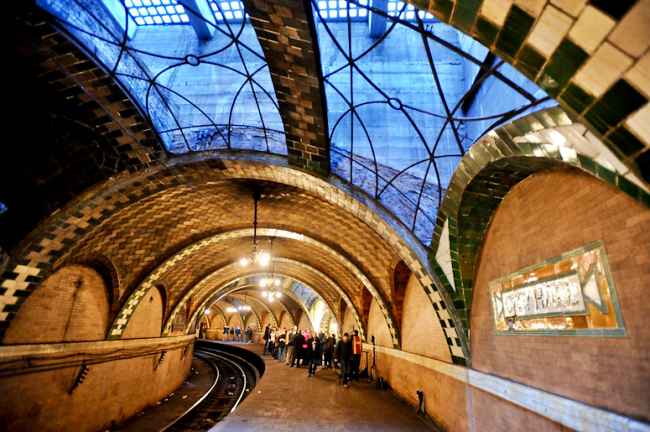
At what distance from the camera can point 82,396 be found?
850 cm

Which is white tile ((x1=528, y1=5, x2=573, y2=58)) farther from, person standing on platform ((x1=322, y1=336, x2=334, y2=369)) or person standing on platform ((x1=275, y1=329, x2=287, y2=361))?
person standing on platform ((x1=275, y1=329, x2=287, y2=361))

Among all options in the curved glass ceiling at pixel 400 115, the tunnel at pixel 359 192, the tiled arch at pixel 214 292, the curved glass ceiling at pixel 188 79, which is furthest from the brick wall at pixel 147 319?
the curved glass ceiling at pixel 400 115

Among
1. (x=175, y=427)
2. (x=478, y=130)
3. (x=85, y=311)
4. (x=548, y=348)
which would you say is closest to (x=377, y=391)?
(x=175, y=427)

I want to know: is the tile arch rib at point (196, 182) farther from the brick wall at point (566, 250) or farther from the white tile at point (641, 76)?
the white tile at point (641, 76)

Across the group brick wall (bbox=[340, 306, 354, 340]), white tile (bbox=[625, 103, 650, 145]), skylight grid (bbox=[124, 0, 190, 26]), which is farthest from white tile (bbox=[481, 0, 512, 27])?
brick wall (bbox=[340, 306, 354, 340])

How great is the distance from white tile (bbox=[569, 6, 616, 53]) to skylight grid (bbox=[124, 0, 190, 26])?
→ 24.7 ft

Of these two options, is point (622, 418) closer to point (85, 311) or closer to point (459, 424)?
point (459, 424)

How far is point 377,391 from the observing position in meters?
9.40

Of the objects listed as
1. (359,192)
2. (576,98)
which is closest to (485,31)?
(576,98)

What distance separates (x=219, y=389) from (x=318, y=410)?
10.8m

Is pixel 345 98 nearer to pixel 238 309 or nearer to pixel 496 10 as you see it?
pixel 496 10

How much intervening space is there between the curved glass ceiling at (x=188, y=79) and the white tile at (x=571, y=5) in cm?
426

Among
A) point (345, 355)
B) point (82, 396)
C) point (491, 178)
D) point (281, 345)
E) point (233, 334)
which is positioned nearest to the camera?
point (491, 178)

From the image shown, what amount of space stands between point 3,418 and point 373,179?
8881 mm
